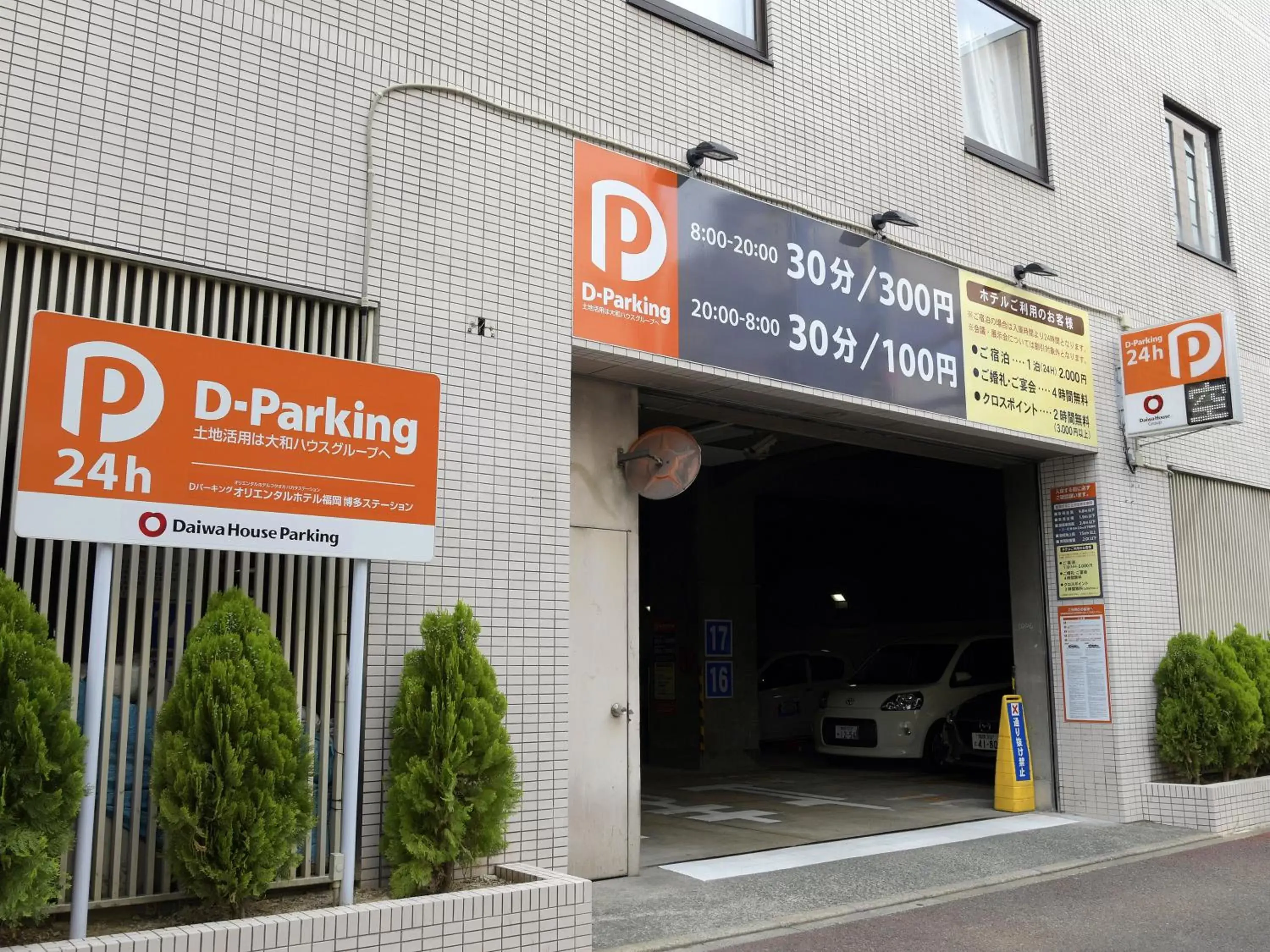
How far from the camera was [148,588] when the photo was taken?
5.02 m

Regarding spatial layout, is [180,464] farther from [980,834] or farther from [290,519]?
[980,834]

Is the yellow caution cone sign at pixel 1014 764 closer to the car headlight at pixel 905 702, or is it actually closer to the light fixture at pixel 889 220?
the car headlight at pixel 905 702

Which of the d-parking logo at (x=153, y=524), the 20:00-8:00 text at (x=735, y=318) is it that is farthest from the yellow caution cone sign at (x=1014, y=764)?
the d-parking logo at (x=153, y=524)

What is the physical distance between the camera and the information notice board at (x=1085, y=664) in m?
9.81

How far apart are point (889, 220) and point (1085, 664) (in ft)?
14.6

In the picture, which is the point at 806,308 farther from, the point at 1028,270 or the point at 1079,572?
the point at 1079,572

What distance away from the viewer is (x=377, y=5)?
6219mm

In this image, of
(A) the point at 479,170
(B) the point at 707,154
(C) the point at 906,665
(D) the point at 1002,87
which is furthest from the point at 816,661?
(A) the point at 479,170

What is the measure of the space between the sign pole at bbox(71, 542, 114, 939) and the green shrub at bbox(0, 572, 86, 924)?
8 centimetres

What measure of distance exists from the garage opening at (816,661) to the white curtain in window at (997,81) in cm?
307

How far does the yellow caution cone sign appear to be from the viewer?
10.1 meters

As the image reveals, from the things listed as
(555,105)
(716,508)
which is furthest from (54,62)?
(716,508)

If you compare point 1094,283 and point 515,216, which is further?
point 1094,283

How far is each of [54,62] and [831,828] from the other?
7721mm
